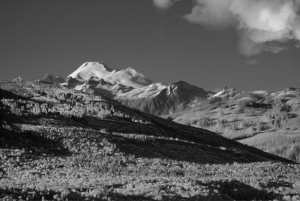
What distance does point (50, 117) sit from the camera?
71062 mm

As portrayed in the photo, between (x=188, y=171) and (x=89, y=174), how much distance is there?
11570mm

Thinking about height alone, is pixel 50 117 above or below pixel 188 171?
above

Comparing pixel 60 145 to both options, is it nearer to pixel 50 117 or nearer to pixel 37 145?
pixel 37 145

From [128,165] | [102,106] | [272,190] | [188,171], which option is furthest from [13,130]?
[102,106]

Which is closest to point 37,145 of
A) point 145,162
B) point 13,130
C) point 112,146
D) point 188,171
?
point 13,130

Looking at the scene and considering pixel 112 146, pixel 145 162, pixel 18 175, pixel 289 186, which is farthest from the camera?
pixel 112 146

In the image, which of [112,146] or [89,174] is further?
[112,146]

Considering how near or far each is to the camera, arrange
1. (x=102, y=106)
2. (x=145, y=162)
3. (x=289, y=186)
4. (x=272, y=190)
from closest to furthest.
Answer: (x=272, y=190), (x=289, y=186), (x=145, y=162), (x=102, y=106)

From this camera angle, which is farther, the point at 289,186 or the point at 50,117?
the point at 50,117

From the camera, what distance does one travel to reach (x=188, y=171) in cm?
3888

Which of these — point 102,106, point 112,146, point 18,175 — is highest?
point 102,106

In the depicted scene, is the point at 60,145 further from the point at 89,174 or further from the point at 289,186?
the point at 289,186

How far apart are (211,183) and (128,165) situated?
1193 centimetres

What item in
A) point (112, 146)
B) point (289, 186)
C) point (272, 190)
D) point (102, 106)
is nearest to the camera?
point (272, 190)
